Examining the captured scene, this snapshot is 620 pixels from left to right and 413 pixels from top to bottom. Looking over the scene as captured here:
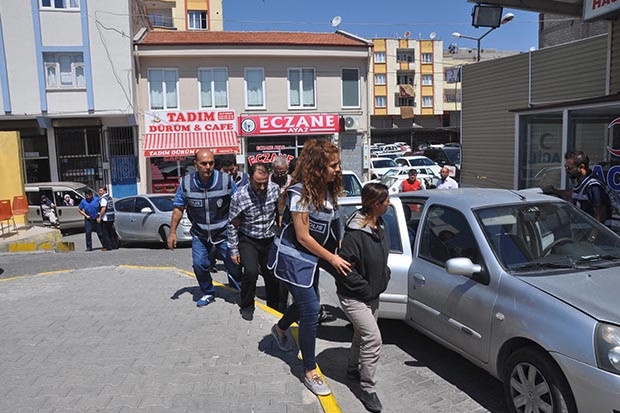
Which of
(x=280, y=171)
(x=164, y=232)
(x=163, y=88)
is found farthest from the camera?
(x=163, y=88)

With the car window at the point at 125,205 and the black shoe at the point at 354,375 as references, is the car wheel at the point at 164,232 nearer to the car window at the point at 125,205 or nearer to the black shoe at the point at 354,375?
the car window at the point at 125,205

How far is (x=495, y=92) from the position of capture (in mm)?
15430

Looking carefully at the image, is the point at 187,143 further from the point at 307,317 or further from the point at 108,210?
the point at 307,317

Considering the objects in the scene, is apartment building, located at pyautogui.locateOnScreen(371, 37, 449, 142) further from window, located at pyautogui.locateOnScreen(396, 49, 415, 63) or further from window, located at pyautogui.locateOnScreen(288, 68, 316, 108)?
window, located at pyautogui.locateOnScreen(288, 68, 316, 108)

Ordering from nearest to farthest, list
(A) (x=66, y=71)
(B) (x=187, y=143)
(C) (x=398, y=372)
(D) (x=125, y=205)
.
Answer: (C) (x=398, y=372)
(D) (x=125, y=205)
(A) (x=66, y=71)
(B) (x=187, y=143)

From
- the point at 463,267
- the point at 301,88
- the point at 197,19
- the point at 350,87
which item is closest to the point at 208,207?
the point at 463,267

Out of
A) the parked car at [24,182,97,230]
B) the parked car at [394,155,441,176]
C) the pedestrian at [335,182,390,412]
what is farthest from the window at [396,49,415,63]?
the pedestrian at [335,182,390,412]

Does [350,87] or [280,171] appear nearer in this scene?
[280,171]

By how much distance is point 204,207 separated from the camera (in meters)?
5.43

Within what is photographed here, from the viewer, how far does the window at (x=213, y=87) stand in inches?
882

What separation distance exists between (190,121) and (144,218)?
10.3 meters

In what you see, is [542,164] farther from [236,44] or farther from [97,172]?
[97,172]

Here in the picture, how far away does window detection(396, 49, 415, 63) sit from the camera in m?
62.5

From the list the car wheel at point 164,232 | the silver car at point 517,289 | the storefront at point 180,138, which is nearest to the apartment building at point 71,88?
the storefront at point 180,138
